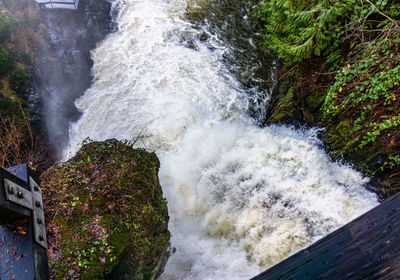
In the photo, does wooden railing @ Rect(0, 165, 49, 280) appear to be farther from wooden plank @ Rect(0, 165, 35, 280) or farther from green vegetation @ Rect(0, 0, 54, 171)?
green vegetation @ Rect(0, 0, 54, 171)

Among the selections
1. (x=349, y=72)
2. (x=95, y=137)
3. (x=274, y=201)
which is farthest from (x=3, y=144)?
(x=349, y=72)

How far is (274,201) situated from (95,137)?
5.91m

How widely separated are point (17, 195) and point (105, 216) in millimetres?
3403

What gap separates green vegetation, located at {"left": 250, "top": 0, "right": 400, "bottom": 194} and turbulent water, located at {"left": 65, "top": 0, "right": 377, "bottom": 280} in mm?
670

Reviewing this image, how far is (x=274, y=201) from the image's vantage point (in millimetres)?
6047

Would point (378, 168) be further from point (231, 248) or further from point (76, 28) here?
point (76, 28)

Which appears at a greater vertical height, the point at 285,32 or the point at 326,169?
the point at 285,32

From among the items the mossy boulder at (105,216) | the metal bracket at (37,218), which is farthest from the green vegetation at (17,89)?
the metal bracket at (37,218)

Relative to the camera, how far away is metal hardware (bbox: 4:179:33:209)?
1.00m

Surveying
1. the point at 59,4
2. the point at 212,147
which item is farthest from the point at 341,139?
the point at 59,4

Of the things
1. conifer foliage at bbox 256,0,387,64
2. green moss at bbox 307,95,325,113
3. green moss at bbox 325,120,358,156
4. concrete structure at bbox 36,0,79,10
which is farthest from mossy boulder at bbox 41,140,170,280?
concrete structure at bbox 36,0,79,10

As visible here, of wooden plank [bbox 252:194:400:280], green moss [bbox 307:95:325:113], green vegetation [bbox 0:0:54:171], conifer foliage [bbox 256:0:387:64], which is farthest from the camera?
green moss [bbox 307:95:325:113]

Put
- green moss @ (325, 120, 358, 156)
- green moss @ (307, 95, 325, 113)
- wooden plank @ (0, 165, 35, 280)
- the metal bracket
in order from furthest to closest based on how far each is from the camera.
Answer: green moss @ (307, 95, 325, 113)
green moss @ (325, 120, 358, 156)
the metal bracket
wooden plank @ (0, 165, 35, 280)

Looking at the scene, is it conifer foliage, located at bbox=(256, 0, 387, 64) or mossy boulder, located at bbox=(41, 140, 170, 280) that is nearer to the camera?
mossy boulder, located at bbox=(41, 140, 170, 280)
